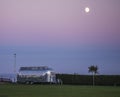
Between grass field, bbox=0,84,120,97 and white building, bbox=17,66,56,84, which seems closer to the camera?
grass field, bbox=0,84,120,97

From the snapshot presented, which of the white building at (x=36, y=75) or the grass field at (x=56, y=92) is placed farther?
the white building at (x=36, y=75)

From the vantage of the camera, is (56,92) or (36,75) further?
(36,75)

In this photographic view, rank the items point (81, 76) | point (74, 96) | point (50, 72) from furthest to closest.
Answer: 1. point (81, 76)
2. point (50, 72)
3. point (74, 96)

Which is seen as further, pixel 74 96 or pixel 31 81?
pixel 31 81

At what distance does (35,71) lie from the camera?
68.2 meters

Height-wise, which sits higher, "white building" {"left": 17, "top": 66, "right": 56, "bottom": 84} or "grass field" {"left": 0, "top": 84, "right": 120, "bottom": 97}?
"white building" {"left": 17, "top": 66, "right": 56, "bottom": 84}

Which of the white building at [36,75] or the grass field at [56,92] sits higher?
the white building at [36,75]

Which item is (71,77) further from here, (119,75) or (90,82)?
(119,75)

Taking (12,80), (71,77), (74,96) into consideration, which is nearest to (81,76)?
(71,77)

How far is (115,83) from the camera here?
68.4 metres

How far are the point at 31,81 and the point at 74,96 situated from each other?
131 feet

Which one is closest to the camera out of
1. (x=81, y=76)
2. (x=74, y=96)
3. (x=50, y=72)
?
(x=74, y=96)

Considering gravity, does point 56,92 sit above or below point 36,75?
below

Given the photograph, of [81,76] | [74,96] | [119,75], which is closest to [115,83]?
[119,75]
